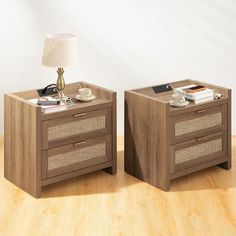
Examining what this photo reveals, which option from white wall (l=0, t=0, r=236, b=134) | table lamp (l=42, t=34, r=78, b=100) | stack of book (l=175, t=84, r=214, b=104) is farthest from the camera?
white wall (l=0, t=0, r=236, b=134)

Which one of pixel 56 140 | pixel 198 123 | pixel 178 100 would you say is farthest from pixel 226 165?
pixel 56 140

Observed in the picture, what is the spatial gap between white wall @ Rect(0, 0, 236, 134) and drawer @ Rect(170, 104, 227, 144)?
88cm

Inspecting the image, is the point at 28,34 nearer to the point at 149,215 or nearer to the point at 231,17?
the point at 231,17

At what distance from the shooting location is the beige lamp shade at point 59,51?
13.9 ft

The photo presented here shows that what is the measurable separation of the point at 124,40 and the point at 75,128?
123cm

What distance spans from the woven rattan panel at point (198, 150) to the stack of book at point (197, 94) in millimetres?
291

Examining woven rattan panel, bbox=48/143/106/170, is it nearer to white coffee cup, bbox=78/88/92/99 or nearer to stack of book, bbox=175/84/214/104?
white coffee cup, bbox=78/88/92/99

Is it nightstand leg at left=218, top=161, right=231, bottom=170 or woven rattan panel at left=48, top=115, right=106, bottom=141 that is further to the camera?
nightstand leg at left=218, top=161, right=231, bottom=170

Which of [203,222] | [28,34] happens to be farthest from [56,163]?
[28,34]

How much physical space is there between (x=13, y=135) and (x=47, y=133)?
28 cm

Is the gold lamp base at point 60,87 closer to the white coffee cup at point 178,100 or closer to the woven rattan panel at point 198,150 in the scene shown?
the white coffee cup at point 178,100

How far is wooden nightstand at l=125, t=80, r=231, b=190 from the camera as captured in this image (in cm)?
428

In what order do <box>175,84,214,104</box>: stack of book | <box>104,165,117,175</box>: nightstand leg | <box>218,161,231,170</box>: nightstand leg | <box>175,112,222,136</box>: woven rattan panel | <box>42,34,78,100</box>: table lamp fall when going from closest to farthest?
<box>42,34,78,100</box>: table lamp → <box>175,112,222,136</box>: woven rattan panel → <box>175,84,214,104</box>: stack of book → <box>104,165,117,175</box>: nightstand leg → <box>218,161,231,170</box>: nightstand leg

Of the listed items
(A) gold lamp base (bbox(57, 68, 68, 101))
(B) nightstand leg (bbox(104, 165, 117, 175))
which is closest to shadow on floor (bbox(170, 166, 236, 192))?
(B) nightstand leg (bbox(104, 165, 117, 175))
